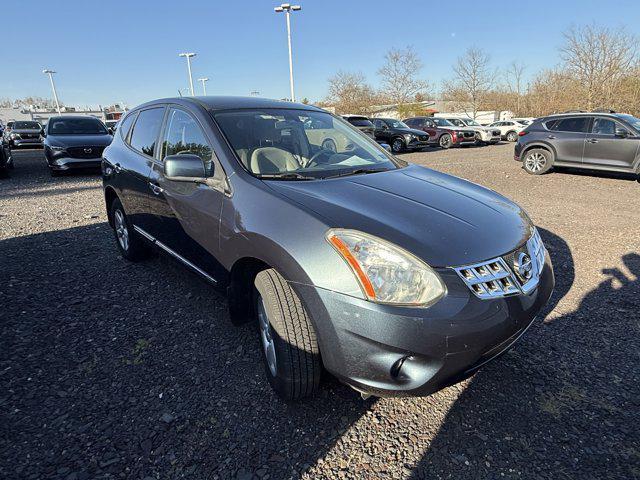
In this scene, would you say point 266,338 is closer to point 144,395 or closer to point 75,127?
point 144,395

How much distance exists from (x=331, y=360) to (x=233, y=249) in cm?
89

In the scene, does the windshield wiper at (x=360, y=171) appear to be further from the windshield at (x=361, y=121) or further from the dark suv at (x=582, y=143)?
the windshield at (x=361, y=121)

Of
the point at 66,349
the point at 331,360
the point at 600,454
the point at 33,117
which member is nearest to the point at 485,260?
the point at 331,360

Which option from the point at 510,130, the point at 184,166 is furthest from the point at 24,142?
the point at 510,130

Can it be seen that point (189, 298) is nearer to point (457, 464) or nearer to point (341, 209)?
point (341, 209)

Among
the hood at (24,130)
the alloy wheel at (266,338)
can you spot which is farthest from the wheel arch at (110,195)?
the hood at (24,130)

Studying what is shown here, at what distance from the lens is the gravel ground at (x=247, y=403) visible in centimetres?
186

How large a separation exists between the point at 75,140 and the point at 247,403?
10799mm

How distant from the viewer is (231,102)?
10.2ft

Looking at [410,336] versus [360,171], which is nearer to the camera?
[410,336]

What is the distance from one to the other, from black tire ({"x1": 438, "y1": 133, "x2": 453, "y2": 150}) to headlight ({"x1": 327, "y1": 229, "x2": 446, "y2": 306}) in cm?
1913

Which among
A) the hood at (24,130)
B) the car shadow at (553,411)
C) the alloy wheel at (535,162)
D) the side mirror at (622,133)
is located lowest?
the car shadow at (553,411)

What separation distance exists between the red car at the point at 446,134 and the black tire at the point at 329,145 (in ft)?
56.9

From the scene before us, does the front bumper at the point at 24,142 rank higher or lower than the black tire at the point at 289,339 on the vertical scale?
higher
